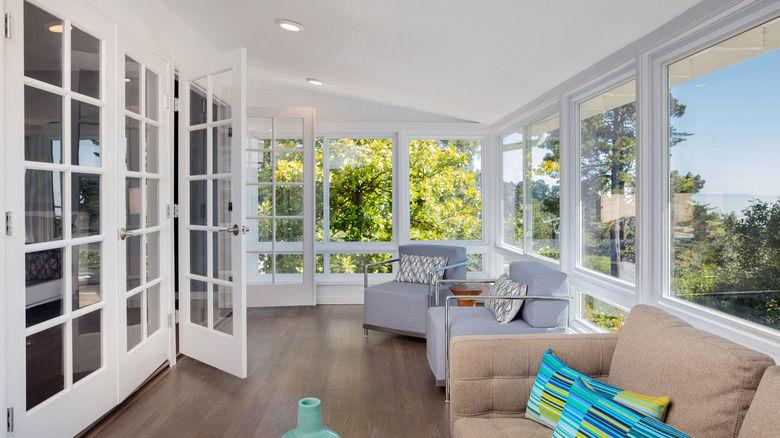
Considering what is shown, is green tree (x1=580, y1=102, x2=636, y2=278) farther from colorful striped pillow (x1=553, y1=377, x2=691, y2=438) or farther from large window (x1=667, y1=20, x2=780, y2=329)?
colorful striped pillow (x1=553, y1=377, x2=691, y2=438)

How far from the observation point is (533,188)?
4.65 m

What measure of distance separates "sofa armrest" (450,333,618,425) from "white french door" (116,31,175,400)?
6.83ft

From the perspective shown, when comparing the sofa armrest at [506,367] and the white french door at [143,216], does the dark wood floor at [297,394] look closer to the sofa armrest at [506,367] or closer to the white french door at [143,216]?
the white french door at [143,216]

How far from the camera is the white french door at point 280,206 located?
5.45m

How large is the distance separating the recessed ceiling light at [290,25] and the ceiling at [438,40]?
0.06 m

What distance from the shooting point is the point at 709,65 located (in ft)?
7.57

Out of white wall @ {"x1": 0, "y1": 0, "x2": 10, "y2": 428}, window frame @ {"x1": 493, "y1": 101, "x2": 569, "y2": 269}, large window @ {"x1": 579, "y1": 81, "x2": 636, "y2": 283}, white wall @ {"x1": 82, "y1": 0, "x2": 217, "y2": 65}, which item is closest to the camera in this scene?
white wall @ {"x1": 0, "y1": 0, "x2": 10, "y2": 428}

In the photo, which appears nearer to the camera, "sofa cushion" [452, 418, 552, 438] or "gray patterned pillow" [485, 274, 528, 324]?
"sofa cushion" [452, 418, 552, 438]

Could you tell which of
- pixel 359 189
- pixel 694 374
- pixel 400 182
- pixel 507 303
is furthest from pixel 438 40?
pixel 359 189

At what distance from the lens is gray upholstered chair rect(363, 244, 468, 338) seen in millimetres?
4195

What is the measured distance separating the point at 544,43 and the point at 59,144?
271cm

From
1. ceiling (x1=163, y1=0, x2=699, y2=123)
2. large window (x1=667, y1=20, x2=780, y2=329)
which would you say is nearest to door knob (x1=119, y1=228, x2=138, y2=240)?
ceiling (x1=163, y1=0, x2=699, y2=123)

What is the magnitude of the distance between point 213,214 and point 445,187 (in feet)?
10.7

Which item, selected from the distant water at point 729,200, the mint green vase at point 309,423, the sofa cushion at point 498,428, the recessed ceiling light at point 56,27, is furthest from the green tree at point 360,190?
the mint green vase at point 309,423
